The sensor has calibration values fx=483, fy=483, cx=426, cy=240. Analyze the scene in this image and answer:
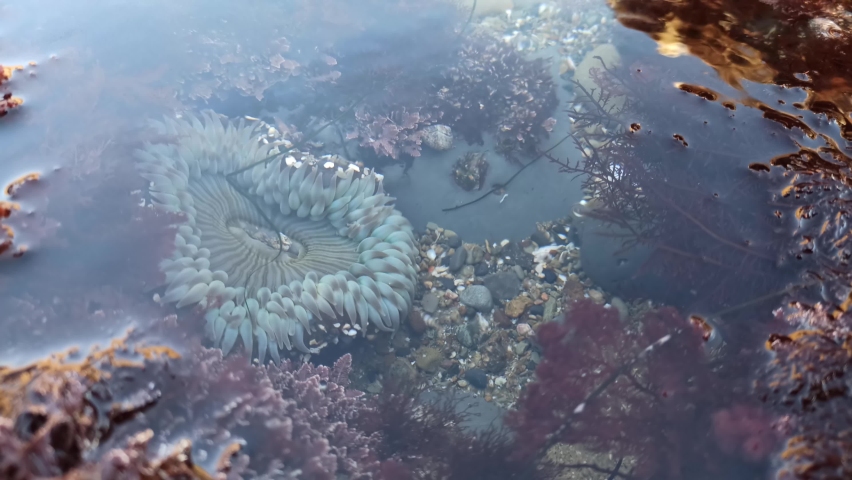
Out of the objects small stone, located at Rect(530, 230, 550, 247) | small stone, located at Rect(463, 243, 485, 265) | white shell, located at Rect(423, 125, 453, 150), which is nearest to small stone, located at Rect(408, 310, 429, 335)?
small stone, located at Rect(463, 243, 485, 265)

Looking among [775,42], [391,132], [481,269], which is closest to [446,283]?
[481,269]

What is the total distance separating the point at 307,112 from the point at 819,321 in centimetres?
381

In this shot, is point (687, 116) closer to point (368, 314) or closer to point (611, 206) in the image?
point (611, 206)

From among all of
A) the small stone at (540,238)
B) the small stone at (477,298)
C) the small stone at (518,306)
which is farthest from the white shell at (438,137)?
the small stone at (518,306)

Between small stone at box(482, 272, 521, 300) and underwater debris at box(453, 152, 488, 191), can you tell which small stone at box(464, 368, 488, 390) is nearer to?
small stone at box(482, 272, 521, 300)

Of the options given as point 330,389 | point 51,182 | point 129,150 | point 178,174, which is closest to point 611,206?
point 330,389

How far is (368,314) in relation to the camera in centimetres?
330

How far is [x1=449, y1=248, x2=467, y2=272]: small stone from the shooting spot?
3.84 metres

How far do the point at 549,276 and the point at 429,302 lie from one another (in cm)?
94

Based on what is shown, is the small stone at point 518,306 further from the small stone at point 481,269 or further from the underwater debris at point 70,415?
the underwater debris at point 70,415

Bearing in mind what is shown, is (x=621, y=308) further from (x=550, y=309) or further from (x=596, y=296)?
(x=550, y=309)

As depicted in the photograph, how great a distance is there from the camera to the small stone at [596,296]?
329 centimetres

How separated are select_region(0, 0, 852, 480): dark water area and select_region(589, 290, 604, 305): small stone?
0.02 meters

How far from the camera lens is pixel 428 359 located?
3.38 metres
